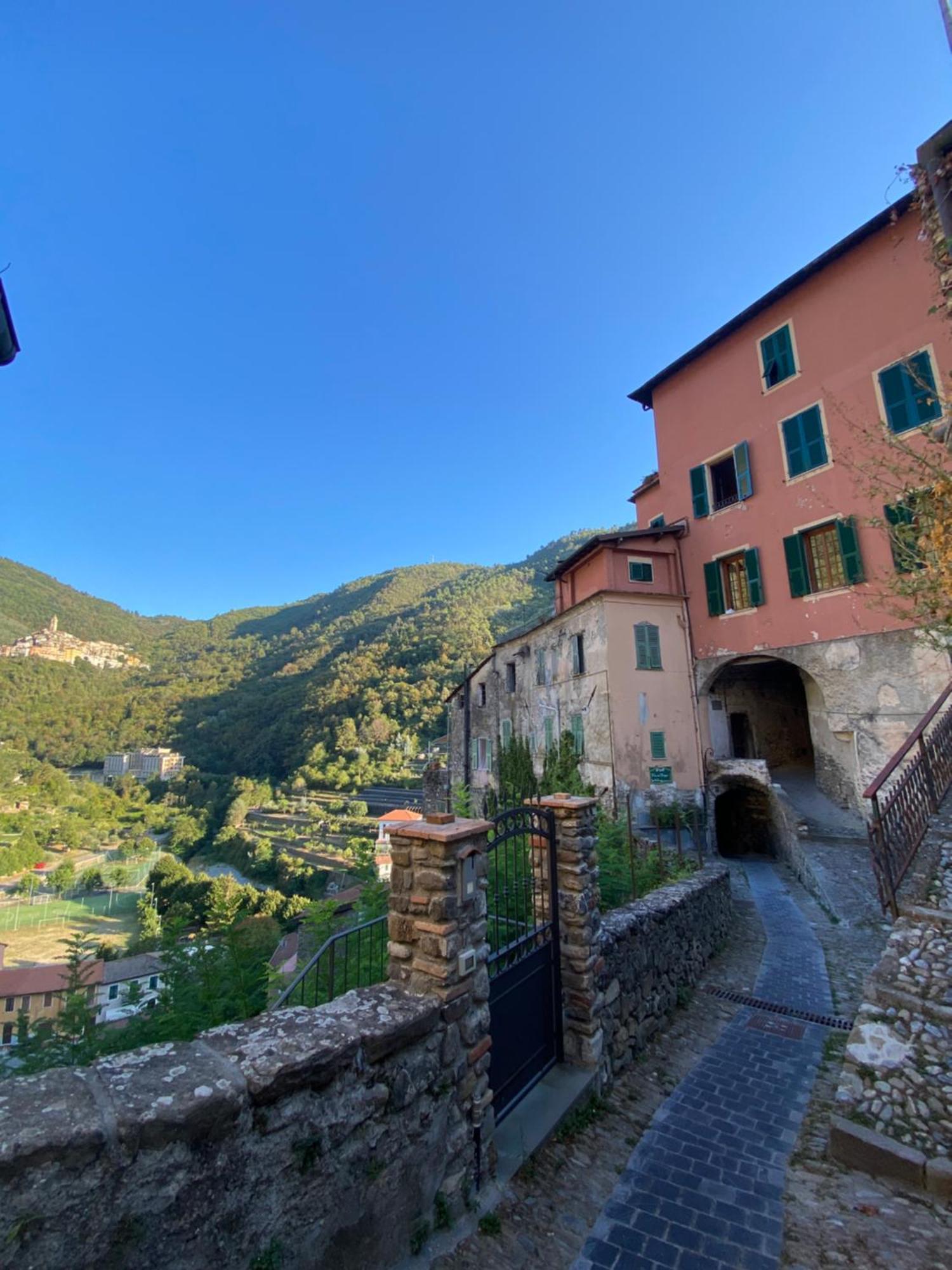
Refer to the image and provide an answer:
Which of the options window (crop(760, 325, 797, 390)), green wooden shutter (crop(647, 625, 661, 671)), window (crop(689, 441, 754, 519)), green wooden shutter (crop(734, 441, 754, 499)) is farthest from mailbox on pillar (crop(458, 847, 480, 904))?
window (crop(760, 325, 797, 390))

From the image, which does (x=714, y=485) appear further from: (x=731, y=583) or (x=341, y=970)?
(x=341, y=970)

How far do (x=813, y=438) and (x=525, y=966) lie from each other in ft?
52.7

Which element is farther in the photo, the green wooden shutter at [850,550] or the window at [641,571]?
the window at [641,571]

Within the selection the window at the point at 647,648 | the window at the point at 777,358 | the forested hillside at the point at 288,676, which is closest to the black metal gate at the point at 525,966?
the window at the point at 647,648

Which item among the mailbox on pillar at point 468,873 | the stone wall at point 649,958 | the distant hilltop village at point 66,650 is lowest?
the stone wall at point 649,958

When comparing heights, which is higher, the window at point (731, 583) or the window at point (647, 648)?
the window at point (731, 583)

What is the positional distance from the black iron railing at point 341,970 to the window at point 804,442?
16011 millimetres

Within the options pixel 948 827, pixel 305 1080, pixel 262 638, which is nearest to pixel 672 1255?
pixel 305 1080

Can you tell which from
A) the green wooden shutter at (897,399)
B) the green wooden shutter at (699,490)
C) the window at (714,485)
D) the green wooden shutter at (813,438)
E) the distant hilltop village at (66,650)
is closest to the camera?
the green wooden shutter at (897,399)

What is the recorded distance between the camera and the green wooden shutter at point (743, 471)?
16109 millimetres

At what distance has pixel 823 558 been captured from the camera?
47.3 ft

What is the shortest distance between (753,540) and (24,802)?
103981 mm

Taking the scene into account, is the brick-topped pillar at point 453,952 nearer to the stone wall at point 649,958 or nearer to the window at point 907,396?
the stone wall at point 649,958

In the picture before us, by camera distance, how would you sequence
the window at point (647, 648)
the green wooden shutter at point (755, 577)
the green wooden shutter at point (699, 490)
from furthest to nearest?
the green wooden shutter at point (699, 490)
the window at point (647, 648)
the green wooden shutter at point (755, 577)
